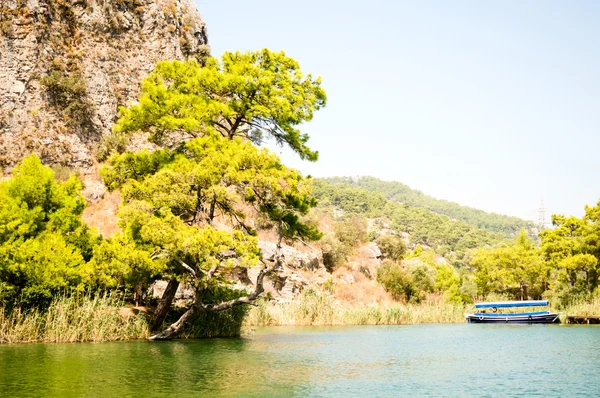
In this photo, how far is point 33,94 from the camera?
4838 centimetres

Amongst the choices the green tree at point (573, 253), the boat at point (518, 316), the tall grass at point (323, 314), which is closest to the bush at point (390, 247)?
the green tree at point (573, 253)

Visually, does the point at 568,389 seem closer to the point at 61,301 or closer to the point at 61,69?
the point at 61,301

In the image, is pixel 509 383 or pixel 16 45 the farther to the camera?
pixel 16 45

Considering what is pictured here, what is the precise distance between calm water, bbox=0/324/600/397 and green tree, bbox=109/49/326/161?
33.0 feet

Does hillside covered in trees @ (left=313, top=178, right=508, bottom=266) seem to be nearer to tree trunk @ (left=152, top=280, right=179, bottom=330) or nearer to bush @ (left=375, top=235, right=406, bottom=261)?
bush @ (left=375, top=235, right=406, bottom=261)

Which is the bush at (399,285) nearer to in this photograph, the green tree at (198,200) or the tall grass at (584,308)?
the tall grass at (584,308)

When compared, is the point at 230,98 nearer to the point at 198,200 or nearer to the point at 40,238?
the point at 198,200

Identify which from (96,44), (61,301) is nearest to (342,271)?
(96,44)

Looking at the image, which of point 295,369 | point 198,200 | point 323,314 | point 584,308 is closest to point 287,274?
point 323,314

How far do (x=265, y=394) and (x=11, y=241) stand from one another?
46.8 ft

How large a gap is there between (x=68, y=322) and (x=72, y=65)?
36.2 meters

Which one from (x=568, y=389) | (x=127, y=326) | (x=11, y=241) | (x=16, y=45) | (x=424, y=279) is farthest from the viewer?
(x=424, y=279)

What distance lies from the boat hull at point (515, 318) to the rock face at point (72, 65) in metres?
36.8

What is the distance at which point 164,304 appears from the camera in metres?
25.8
